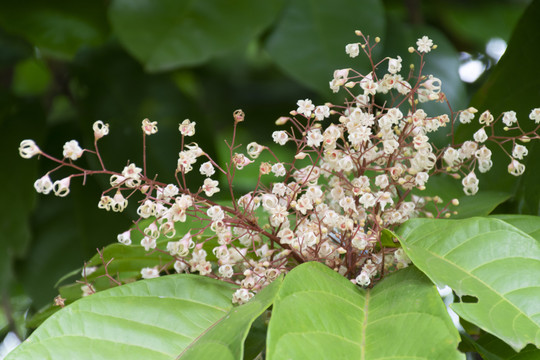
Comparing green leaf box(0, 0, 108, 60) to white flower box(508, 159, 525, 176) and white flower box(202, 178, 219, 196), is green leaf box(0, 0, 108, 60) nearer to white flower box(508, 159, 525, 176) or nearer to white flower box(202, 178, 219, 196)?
white flower box(202, 178, 219, 196)

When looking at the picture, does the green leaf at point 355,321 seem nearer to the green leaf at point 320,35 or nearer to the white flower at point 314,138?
the white flower at point 314,138

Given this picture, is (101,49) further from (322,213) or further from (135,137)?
(322,213)

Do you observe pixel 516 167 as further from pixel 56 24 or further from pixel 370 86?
pixel 56 24

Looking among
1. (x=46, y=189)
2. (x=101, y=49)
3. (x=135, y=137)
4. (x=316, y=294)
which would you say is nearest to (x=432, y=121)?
(x=316, y=294)

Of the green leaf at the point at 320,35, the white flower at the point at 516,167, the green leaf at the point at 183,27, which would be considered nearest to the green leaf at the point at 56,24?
the green leaf at the point at 183,27

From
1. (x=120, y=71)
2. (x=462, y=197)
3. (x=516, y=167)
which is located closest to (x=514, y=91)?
(x=462, y=197)

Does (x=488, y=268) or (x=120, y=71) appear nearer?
(x=488, y=268)
